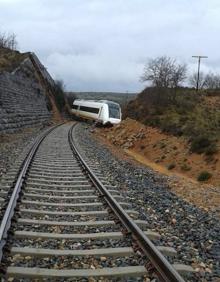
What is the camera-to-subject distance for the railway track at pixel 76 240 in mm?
6082

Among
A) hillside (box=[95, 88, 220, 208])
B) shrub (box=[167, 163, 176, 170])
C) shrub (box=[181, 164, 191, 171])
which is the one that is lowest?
shrub (box=[167, 163, 176, 170])

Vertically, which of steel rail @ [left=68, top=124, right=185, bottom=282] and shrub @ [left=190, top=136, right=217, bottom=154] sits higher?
steel rail @ [left=68, top=124, right=185, bottom=282]

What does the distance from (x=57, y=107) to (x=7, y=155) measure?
59.0 meters

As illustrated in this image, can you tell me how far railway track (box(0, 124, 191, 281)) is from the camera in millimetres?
6082

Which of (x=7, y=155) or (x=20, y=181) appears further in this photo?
(x=7, y=155)

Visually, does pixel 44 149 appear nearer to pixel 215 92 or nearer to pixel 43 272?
pixel 43 272

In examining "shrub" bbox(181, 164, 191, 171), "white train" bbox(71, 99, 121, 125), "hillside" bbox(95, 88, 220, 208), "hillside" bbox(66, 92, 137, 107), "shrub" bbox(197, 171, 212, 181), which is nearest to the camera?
"hillside" bbox(95, 88, 220, 208)

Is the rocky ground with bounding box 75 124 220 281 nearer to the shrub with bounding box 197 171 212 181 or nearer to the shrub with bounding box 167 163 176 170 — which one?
the shrub with bounding box 197 171 212 181

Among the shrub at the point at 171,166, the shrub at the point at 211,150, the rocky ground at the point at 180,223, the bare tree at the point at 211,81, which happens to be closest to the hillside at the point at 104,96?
the bare tree at the point at 211,81

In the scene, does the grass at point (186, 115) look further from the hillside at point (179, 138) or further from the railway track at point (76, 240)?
the railway track at point (76, 240)

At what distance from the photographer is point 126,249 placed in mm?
6945

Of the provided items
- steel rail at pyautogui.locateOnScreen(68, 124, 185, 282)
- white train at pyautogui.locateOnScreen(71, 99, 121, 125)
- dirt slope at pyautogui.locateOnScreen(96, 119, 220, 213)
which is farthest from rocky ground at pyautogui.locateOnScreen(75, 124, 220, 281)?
white train at pyautogui.locateOnScreen(71, 99, 121, 125)

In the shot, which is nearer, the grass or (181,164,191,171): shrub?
(181,164,191,171): shrub

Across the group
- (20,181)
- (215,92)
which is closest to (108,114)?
(215,92)
